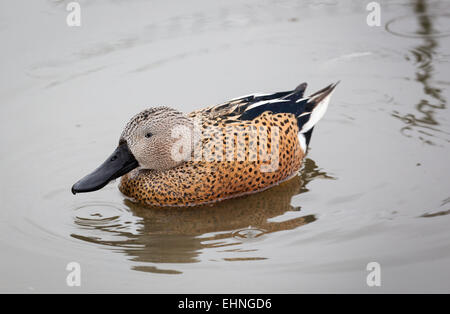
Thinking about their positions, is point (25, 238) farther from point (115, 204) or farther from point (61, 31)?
point (61, 31)

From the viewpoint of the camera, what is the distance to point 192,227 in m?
5.04

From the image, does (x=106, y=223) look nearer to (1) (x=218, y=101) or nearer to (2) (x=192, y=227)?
(2) (x=192, y=227)

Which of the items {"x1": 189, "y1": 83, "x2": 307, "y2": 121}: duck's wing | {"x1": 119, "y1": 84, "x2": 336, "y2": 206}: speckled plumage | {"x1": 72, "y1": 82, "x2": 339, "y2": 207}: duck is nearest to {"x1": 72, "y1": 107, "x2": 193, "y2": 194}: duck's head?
{"x1": 72, "y1": 82, "x2": 339, "y2": 207}: duck

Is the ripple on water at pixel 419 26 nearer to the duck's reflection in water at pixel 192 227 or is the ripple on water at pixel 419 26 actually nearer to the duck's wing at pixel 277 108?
the duck's wing at pixel 277 108

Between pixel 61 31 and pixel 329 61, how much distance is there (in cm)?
A: 321

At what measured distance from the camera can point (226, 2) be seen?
29.5ft

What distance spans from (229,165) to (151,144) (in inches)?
24.9

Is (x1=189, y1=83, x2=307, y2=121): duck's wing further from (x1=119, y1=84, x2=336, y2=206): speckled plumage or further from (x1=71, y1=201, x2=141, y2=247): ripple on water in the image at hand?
(x1=71, y1=201, x2=141, y2=247): ripple on water

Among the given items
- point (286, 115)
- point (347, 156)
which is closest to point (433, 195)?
point (347, 156)

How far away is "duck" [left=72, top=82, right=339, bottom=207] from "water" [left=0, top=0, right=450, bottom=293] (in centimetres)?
15

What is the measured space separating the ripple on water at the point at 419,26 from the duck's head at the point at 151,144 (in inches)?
144

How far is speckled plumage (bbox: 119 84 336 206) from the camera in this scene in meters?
5.37

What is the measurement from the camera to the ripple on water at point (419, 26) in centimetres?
792

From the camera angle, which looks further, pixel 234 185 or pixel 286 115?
pixel 286 115
